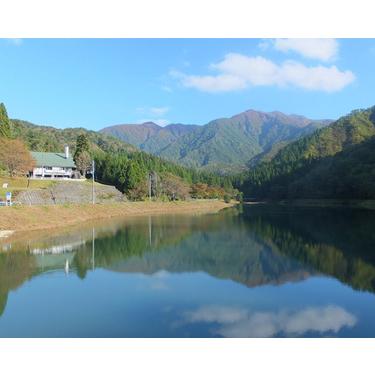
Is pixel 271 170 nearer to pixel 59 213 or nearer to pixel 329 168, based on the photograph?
pixel 329 168

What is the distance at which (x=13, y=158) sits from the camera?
62750mm

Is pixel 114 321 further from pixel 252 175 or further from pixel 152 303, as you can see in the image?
pixel 252 175

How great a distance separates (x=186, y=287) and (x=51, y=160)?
65.9m

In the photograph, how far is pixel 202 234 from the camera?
32906mm

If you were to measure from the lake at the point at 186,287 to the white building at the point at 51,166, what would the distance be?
156 ft

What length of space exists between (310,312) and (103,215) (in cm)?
4145

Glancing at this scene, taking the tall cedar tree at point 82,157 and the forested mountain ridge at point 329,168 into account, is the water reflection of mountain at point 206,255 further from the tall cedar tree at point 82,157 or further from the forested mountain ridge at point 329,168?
the forested mountain ridge at point 329,168

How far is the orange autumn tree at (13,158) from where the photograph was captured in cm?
6135

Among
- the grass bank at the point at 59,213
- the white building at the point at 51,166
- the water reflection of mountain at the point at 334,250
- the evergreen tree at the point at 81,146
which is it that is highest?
the evergreen tree at the point at 81,146

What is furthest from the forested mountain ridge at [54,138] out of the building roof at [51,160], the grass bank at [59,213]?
the grass bank at [59,213]

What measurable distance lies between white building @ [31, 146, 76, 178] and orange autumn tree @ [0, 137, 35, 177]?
264 inches

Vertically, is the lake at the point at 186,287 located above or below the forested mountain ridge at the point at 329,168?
below

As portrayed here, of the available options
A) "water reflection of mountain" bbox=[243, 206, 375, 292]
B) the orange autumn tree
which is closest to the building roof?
the orange autumn tree

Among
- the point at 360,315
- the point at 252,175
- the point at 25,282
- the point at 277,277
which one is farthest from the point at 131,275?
the point at 252,175
